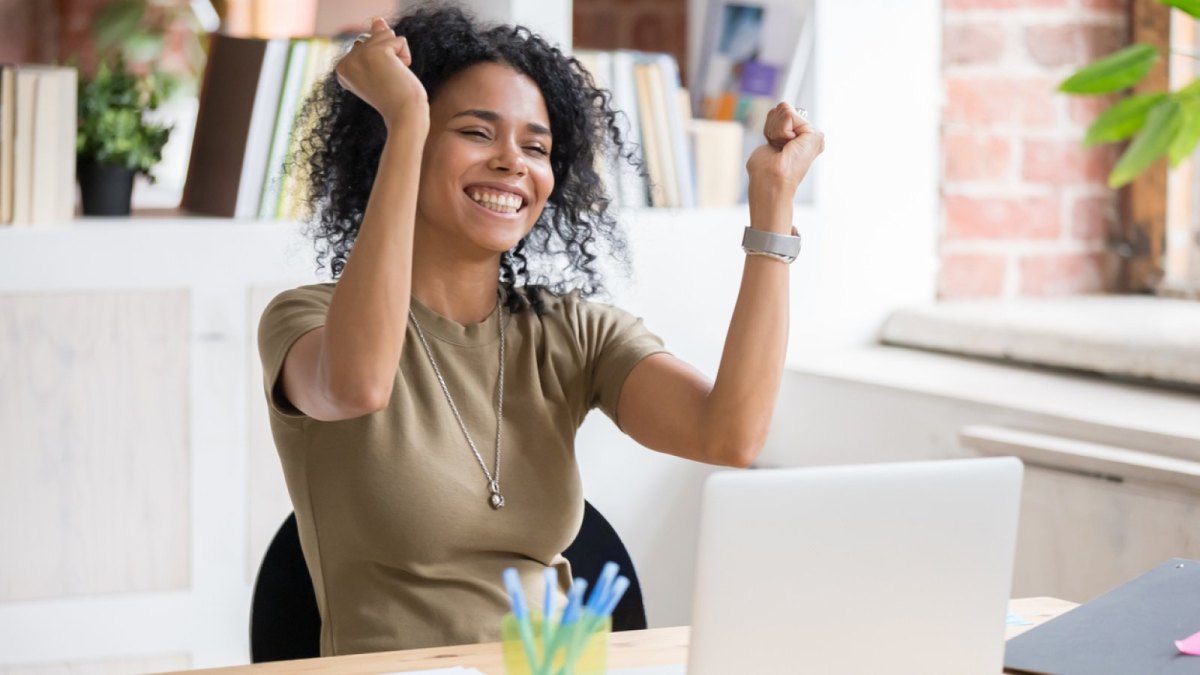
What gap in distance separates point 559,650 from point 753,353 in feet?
2.20

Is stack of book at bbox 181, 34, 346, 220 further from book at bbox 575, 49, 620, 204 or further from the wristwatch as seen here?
the wristwatch

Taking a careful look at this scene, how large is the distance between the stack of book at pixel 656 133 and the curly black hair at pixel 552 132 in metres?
0.63

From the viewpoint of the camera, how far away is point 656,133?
9.05ft

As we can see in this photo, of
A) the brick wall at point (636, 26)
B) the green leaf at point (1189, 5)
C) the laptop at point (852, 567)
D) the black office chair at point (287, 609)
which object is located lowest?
the black office chair at point (287, 609)

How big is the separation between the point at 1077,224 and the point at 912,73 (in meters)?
0.47

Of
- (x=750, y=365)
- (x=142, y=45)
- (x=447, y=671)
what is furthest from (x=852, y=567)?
(x=142, y=45)

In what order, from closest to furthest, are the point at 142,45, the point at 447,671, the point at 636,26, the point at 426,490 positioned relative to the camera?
the point at 447,671, the point at 426,490, the point at 636,26, the point at 142,45

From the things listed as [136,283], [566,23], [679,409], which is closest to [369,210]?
[679,409]

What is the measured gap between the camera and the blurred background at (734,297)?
2367mm

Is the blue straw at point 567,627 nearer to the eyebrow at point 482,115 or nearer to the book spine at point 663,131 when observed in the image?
the eyebrow at point 482,115

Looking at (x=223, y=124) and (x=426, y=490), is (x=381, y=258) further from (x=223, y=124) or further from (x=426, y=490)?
(x=223, y=124)

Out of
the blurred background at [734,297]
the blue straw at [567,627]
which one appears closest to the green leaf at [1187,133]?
the blurred background at [734,297]

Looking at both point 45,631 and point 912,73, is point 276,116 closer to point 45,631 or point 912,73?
point 45,631

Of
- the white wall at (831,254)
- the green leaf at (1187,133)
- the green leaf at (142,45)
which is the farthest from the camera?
the green leaf at (142,45)
